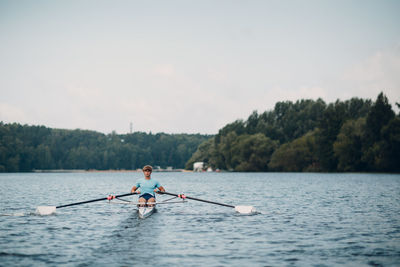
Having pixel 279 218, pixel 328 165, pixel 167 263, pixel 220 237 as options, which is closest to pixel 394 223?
pixel 279 218

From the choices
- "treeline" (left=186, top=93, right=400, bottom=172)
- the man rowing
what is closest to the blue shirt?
the man rowing

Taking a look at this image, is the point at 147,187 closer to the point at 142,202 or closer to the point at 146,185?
the point at 146,185

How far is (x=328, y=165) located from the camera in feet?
360

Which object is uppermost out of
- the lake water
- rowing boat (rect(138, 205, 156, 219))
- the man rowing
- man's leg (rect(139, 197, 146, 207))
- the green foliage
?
the green foliage

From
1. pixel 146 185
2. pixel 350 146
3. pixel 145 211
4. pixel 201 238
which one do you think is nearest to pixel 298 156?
pixel 350 146

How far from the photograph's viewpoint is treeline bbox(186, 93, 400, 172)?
297ft

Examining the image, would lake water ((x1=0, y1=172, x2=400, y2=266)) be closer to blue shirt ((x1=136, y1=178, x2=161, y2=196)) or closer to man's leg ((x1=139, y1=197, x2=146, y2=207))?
man's leg ((x1=139, y1=197, x2=146, y2=207))

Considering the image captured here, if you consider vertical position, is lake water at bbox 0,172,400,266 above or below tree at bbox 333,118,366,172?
below

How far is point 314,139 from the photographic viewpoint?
116250 mm

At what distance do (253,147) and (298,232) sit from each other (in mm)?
114365

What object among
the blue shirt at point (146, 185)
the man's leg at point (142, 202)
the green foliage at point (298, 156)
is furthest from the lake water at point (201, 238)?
the green foliage at point (298, 156)

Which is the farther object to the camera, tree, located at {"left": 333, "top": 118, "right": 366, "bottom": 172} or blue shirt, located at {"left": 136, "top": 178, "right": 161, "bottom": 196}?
tree, located at {"left": 333, "top": 118, "right": 366, "bottom": 172}

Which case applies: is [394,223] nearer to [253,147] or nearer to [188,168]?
[253,147]

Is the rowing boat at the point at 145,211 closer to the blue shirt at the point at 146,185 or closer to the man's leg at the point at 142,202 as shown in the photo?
the man's leg at the point at 142,202
